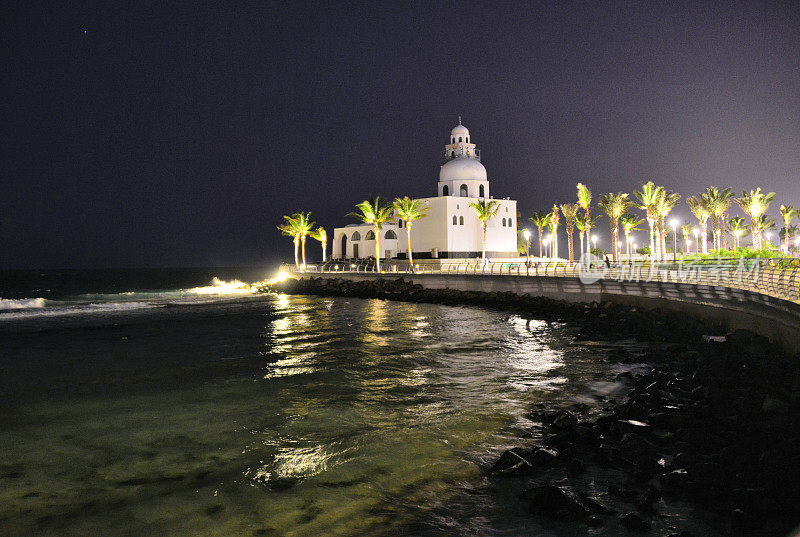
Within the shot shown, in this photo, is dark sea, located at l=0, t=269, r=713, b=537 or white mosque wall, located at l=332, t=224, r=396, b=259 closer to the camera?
dark sea, located at l=0, t=269, r=713, b=537

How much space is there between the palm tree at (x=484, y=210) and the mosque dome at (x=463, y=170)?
5.03 m

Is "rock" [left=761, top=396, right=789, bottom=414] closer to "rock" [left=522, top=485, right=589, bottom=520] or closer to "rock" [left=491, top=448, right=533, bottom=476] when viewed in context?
"rock" [left=491, top=448, right=533, bottom=476]

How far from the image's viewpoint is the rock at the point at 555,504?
6051mm

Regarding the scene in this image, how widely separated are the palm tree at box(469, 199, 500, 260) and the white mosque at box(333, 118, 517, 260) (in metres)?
0.93

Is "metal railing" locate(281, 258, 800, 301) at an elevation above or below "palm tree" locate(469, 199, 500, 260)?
below

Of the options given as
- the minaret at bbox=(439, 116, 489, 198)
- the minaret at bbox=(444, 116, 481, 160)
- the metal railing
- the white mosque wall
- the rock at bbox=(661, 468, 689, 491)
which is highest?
the minaret at bbox=(444, 116, 481, 160)

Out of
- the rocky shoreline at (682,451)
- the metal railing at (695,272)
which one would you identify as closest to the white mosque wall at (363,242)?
the metal railing at (695,272)

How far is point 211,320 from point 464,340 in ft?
59.0

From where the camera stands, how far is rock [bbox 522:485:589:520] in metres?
6.05

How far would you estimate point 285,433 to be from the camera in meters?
9.52

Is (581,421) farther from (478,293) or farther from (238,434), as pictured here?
(478,293)

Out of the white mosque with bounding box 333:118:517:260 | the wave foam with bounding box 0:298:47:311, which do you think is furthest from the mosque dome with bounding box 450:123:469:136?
the wave foam with bounding box 0:298:47:311

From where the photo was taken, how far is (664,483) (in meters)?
6.71

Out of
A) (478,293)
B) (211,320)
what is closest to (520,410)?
(211,320)
